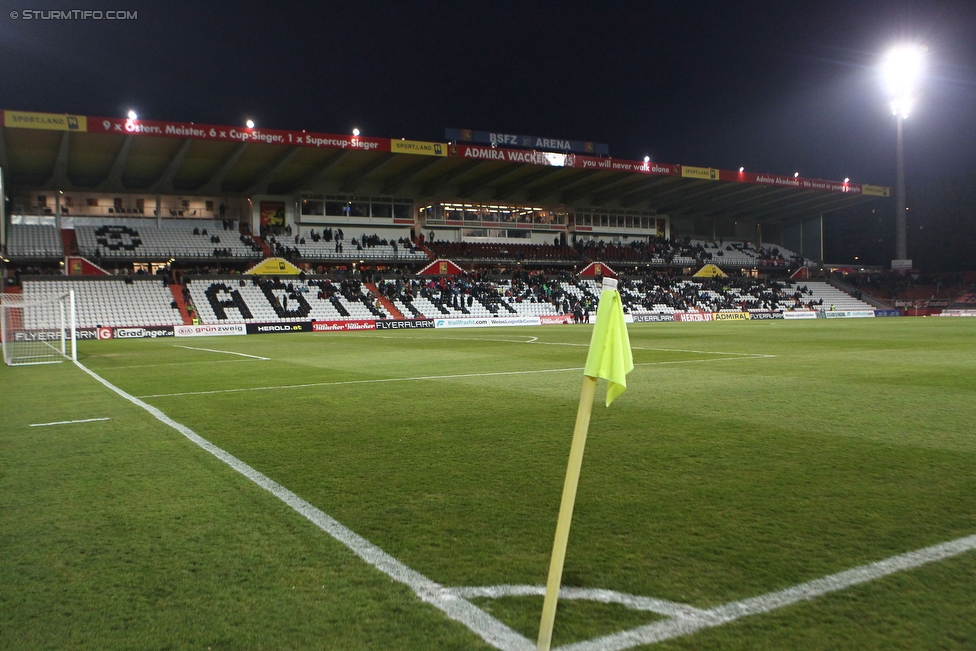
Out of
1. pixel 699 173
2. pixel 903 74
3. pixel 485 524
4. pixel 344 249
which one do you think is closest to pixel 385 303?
pixel 344 249

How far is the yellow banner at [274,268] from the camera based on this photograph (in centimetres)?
4447

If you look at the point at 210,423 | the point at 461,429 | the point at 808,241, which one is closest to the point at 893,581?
the point at 461,429

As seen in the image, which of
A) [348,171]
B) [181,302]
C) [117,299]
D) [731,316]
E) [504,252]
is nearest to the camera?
[117,299]

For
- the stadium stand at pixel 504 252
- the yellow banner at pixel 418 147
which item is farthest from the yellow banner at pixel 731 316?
the yellow banner at pixel 418 147

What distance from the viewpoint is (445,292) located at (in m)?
46.7

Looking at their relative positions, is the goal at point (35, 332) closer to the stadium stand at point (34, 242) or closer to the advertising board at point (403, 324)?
the stadium stand at point (34, 242)

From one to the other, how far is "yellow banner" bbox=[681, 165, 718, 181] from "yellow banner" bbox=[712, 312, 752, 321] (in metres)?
11.7

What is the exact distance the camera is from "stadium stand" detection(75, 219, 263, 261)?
137ft

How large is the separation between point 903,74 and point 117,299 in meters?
59.9

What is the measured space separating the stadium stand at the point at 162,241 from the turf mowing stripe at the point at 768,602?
Answer: 4592cm

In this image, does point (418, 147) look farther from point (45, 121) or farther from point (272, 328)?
point (45, 121)

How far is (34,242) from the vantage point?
130ft

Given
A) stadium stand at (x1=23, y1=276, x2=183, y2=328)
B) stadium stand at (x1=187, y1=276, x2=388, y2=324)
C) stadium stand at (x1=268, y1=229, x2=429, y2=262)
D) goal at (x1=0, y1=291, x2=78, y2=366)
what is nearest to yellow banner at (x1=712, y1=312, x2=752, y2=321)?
stadium stand at (x1=268, y1=229, x2=429, y2=262)

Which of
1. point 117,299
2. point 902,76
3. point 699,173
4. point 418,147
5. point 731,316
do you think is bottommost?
point 731,316
